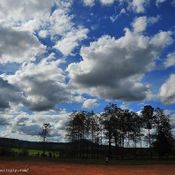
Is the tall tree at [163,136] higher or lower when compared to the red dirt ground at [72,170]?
higher

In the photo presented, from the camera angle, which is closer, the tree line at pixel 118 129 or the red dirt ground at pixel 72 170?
the red dirt ground at pixel 72 170

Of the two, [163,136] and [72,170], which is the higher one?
[163,136]

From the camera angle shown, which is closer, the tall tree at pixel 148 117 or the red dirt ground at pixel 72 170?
the red dirt ground at pixel 72 170

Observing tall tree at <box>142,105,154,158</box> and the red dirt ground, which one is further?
tall tree at <box>142,105,154,158</box>

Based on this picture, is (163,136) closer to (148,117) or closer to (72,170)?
(148,117)

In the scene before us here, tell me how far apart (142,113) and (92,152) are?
76.6 feet

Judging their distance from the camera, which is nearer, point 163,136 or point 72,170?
point 72,170

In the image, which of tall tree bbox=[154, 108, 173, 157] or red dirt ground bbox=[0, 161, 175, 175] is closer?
red dirt ground bbox=[0, 161, 175, 175]

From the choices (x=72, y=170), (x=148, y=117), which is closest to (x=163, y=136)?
(x=148, y=117)

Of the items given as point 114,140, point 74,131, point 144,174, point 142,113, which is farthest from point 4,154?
point 144,174

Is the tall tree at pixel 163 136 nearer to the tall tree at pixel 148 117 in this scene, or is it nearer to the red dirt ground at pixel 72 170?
the tall tree at pixel 148 117

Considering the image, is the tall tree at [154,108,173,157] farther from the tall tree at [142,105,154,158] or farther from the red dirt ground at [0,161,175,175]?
the red dirt ground at [0,161,175,175]

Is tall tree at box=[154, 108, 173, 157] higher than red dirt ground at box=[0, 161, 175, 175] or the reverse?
higher

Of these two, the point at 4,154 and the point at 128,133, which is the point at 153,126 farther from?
the point at 4,154
